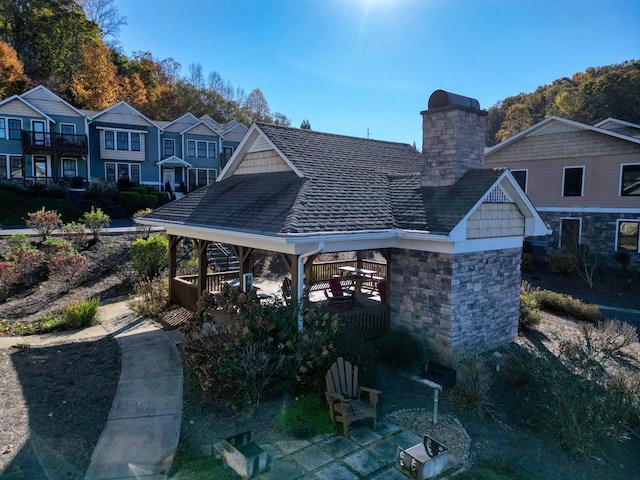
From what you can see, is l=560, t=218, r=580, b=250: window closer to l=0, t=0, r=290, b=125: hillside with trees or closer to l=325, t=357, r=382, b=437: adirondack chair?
l=325, t=357, r=382, b=437: adirondack chair

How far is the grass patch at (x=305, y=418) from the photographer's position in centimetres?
643

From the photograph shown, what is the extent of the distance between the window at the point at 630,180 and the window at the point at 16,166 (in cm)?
3689

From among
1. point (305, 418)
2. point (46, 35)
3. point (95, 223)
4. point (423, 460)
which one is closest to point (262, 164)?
point (305, 418)

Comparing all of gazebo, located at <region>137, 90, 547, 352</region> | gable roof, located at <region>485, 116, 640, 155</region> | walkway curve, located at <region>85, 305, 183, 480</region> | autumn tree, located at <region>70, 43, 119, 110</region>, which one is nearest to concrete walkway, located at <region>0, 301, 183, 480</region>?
walkway curve, located at <region>85, 305, 183, 480</region>

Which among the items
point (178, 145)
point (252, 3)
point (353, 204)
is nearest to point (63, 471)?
point (353, 204)

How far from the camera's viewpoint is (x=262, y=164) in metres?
12.8

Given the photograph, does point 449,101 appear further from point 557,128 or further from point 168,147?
point 168,147

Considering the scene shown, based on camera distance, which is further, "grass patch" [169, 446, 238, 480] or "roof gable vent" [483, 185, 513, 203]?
"roof gable vent" [483, 185, 513, 203]

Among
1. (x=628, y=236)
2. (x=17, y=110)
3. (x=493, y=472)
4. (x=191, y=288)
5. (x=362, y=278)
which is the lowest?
(x=493, y=472)

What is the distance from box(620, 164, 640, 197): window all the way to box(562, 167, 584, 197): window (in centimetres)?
177

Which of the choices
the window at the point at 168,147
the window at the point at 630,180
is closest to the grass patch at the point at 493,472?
the window at the point at 630,180

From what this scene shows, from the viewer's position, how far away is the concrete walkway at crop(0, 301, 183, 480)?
18.2 ft

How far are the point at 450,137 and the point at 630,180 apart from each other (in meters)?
13.8

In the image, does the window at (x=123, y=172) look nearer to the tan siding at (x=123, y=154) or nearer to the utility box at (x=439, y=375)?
the tan siding at (x=123, y=154)
